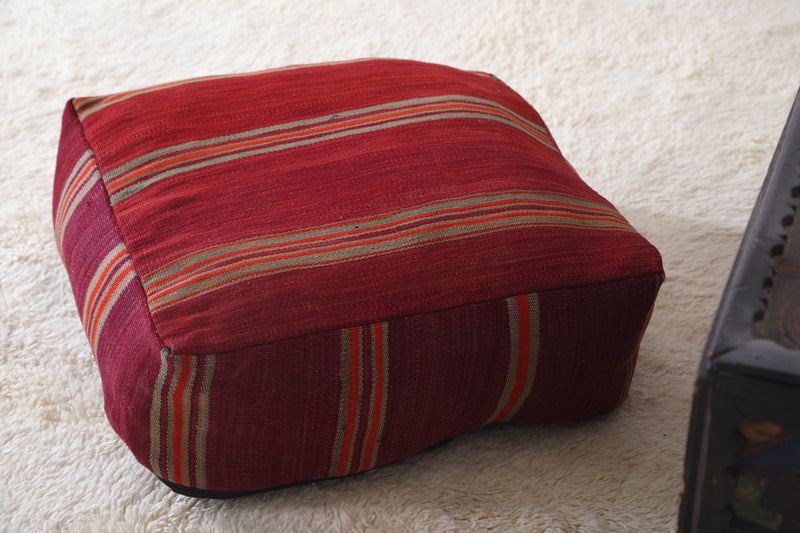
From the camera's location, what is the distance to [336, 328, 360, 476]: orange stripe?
0.92 meters

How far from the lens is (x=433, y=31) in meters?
2.14

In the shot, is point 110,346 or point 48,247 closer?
point 110,346

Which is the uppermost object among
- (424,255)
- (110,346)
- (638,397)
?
(424,255)

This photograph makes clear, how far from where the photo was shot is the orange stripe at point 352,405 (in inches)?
36.3

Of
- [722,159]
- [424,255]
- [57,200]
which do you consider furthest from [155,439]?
[722,159]

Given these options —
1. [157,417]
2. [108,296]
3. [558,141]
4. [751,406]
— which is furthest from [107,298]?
[558,141]

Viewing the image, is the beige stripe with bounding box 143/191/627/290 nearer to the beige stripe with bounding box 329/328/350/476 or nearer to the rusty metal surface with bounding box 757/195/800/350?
the beige stripe with bounding box 329/328/350/476

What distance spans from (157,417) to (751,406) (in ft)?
2.05

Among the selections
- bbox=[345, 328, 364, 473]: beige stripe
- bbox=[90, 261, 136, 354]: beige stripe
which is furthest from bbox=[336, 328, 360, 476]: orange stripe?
bbox=[90, 261, 136, 354]: beige stripe

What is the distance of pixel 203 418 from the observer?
36.4 inches

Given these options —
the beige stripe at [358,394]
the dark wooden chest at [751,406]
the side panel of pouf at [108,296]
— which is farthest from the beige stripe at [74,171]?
the dark wooden chest at [751,406]

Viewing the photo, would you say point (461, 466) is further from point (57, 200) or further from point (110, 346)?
point (57, 200)

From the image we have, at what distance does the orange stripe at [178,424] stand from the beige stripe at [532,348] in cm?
39

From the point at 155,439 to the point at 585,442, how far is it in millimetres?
570
